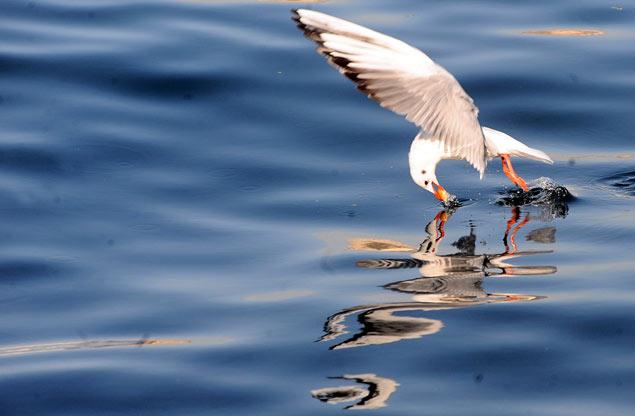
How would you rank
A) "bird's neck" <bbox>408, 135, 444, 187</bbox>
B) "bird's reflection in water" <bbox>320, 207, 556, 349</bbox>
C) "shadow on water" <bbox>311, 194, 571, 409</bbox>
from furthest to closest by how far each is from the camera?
"bird's neck" <bbox>408, 135, 444, 187</bbox>, "bird's reflection in water" <bbox>320, 207, 556, 349</bbox>, "shadow on water" <bbox>311, 194, 571, 409</bbox>

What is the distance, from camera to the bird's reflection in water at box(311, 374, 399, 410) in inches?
269

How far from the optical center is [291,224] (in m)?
9.59

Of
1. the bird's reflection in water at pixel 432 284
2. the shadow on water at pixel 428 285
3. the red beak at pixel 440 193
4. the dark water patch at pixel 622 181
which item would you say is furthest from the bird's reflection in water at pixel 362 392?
the dark water patch at pixel 622 181

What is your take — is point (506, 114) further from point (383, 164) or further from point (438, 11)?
point (438, 11)

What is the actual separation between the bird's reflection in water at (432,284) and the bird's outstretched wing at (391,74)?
2.79 feet

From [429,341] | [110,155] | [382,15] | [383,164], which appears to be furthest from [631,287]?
[382,15]

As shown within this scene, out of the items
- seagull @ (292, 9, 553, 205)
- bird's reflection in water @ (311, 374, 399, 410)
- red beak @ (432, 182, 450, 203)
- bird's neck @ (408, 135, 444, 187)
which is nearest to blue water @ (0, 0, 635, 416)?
bird's reflection in water @ (311, 374, 399, 410)

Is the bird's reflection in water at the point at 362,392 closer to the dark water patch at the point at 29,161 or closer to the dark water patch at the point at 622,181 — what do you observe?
the dark water patch at the point at 622,181

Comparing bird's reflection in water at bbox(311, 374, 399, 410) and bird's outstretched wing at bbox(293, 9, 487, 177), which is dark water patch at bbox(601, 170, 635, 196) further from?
A: bird's reflection in water at bbox(311, 374, 399, 410)

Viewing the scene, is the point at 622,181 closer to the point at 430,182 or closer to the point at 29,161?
the point at 430,182

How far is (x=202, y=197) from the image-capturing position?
10.1m

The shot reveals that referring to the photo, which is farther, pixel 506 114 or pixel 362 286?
pixel 506 114

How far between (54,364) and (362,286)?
6.76 feet

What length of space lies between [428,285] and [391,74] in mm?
1663
